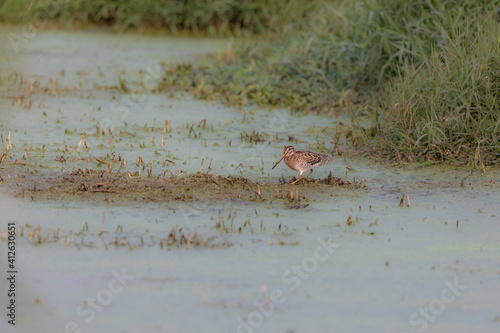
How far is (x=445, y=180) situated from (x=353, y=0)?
4.02 meters

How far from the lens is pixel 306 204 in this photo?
18.8 feet

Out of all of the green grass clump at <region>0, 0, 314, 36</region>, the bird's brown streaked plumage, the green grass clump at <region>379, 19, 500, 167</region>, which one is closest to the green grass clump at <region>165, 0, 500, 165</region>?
the green grass clump at <region>379, 19, 500, 167</region>

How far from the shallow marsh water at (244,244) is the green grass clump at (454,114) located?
21 centimetres

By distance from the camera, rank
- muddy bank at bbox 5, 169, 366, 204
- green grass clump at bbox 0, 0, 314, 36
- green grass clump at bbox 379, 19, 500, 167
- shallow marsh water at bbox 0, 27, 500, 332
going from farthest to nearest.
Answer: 1. green grass clump at bbox 0, 0, 314, 36
2. green grass clump at bbox 379, 19, 500, 167
3. muddy bank at bbox 5, 169, 366, 204
4. shallow marsh water at bbox 0, 27, 500, 332

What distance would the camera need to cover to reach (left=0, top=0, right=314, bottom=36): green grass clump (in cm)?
1311

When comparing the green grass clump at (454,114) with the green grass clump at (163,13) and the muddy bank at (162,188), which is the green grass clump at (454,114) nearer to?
the muddy bank at (162,188)

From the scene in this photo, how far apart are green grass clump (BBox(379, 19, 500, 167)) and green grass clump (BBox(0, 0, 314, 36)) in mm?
5876

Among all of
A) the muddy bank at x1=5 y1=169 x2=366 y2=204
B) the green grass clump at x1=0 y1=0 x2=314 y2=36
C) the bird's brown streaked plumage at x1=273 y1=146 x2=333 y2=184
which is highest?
the bird's brown streaked plumage at x1=273 y1=146 x2=333 y2=184

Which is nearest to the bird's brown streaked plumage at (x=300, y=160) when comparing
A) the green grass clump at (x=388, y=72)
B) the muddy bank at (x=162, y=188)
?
the muddy bank at (x=162, y=188)

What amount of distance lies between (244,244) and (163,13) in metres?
8.90

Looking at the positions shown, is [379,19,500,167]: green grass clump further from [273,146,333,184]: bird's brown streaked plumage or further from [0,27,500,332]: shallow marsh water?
[273,146,333,184]: bird's brown streaked plumage

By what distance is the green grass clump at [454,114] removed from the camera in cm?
683

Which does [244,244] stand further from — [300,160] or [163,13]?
[163,13]

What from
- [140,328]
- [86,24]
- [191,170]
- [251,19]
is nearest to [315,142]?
[191,170]
